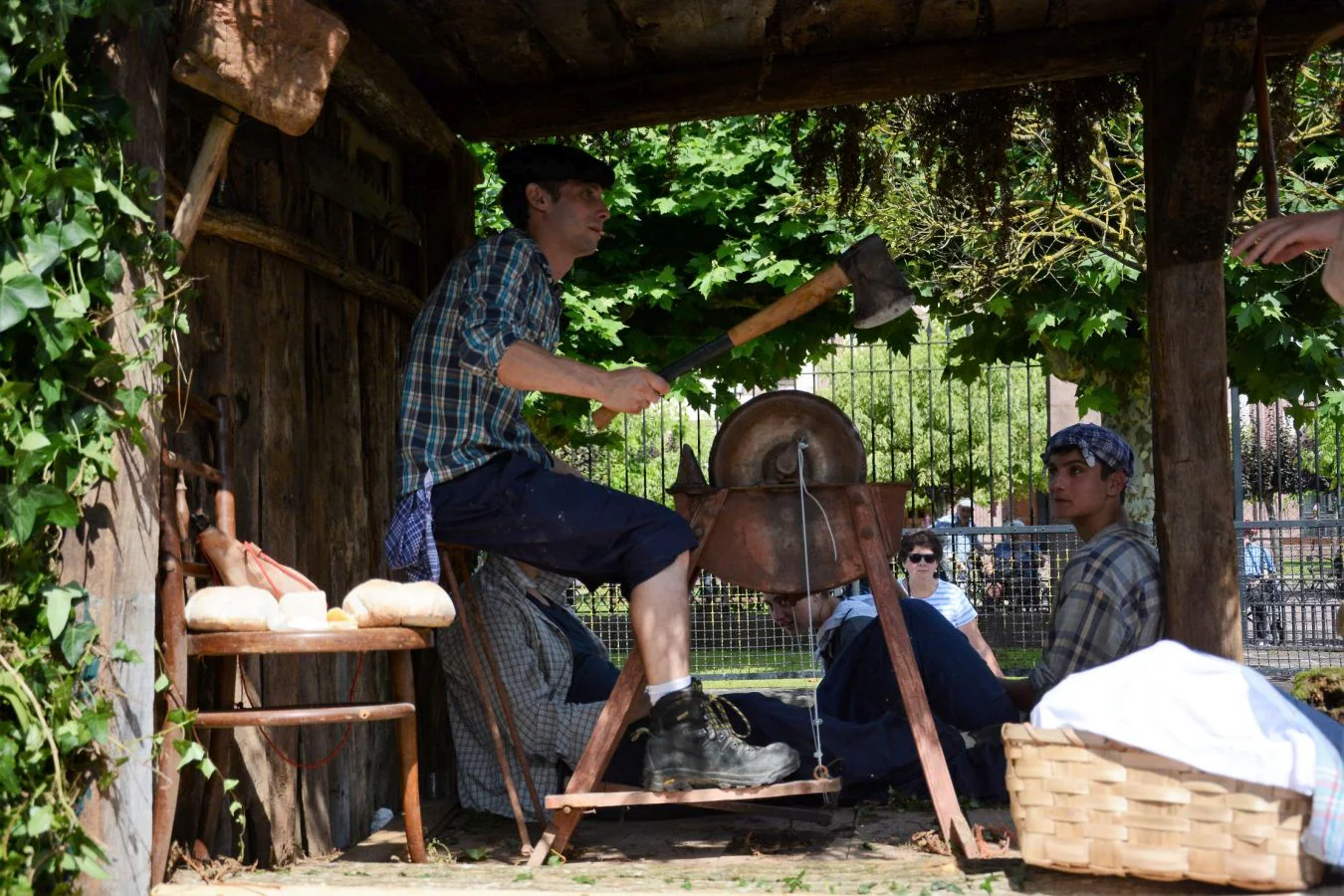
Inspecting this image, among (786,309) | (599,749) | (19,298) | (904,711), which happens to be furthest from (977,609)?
A: (19,298)

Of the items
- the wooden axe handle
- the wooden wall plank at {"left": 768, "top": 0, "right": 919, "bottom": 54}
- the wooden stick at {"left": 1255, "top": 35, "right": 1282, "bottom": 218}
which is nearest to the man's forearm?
the wooden axe handle

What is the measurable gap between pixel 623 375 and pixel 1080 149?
2503 mm

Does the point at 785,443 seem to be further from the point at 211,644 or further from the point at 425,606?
the point at 211,644

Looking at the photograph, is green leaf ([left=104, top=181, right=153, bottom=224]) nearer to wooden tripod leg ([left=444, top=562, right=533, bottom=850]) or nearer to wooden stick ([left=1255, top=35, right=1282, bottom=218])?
wooden tripod leg ([left=444, top=562, right=533, bottom=850])

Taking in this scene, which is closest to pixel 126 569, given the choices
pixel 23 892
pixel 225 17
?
pixel 23 892

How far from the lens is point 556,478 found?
4.11m

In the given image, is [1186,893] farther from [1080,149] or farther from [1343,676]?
[1080,149]

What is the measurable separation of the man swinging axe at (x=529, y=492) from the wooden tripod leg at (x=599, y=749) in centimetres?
7

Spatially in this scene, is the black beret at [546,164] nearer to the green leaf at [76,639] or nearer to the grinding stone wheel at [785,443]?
the grinding stone wheel at [785,443]

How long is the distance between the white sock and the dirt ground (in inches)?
18.6

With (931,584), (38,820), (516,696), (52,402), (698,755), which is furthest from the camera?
(931,584)

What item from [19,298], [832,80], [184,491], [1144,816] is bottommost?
[1144,816]

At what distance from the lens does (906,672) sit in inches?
158

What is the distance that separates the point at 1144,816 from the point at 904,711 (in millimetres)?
1643
